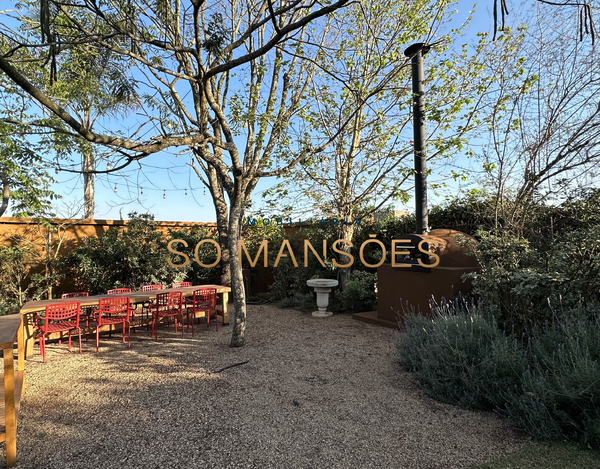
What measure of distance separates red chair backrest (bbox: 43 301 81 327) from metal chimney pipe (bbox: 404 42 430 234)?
5.62 m

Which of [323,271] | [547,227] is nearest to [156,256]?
[323,271]

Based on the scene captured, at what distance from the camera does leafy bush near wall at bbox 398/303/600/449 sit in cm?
275

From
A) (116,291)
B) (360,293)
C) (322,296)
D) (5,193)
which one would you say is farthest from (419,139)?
(5,193)

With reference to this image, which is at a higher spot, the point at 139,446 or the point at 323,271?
the point at 323,271

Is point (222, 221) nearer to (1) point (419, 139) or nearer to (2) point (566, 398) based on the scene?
(1) point (419, 139)

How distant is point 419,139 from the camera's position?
666 cm

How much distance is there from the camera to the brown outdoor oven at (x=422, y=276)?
Result: 18.9ft

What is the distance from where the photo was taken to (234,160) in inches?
218

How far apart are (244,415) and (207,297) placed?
3.76m

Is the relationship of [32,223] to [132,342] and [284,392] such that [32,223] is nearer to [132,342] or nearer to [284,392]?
[132,342]

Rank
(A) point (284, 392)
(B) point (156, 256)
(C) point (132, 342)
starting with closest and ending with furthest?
(A) point (284, 392), (C) point (132, 342), (B) point (156, 256)

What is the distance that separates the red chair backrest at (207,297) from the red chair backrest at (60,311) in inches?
75.3

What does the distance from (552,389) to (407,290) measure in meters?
3.48

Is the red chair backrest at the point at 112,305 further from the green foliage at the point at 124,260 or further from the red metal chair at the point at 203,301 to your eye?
the green foliage at the point at 124,260
